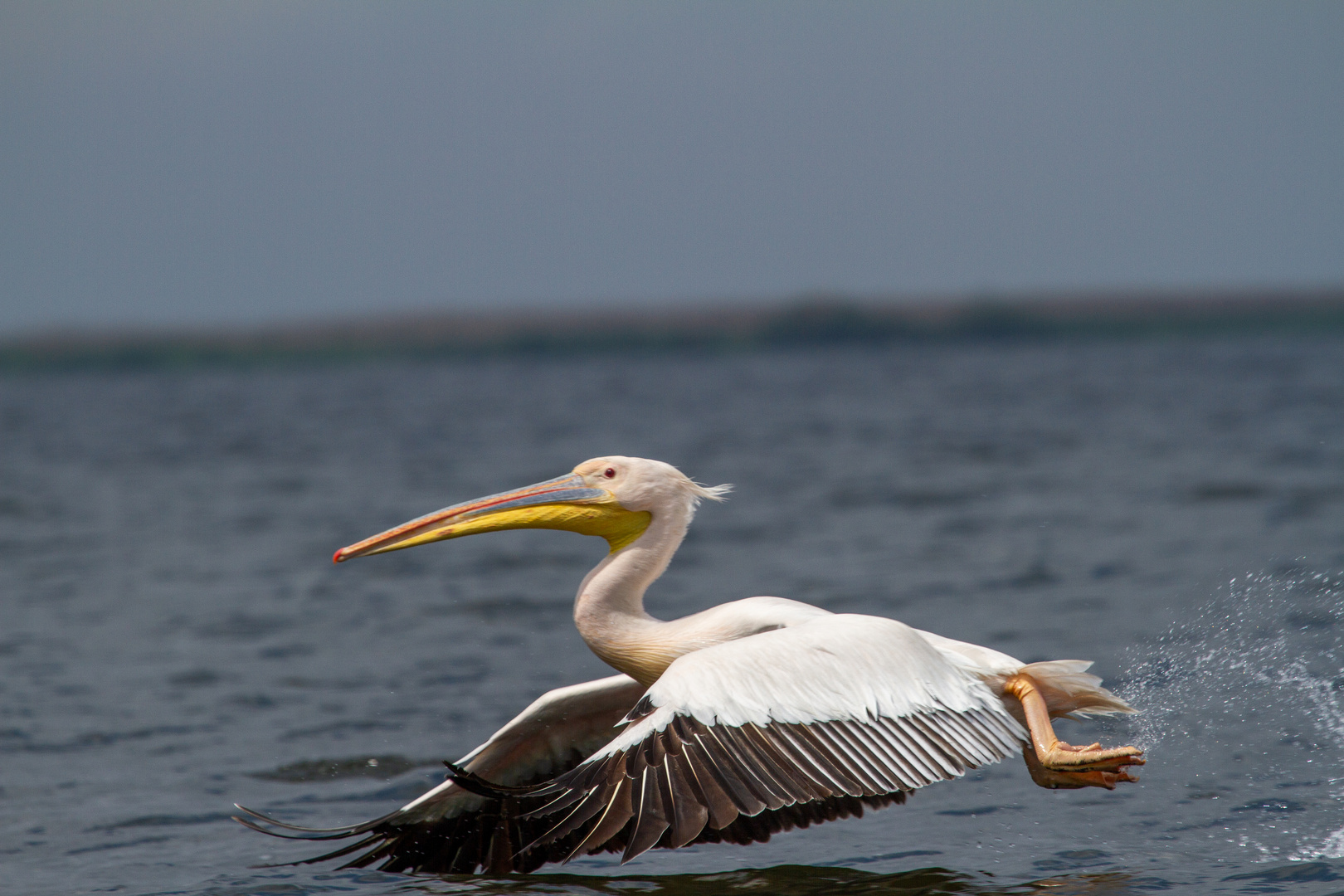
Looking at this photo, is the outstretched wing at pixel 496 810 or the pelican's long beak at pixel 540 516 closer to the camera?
the pelican's long beak at pixel 540 516

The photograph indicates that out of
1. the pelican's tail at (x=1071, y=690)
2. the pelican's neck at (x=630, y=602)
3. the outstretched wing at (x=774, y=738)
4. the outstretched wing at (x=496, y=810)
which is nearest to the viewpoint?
the outstretched wing at (x=774, y=738)

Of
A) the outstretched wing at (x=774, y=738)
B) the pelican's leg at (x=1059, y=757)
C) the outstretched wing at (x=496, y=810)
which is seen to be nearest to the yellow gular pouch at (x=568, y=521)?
the outstretched wing at (x=496, y=810)

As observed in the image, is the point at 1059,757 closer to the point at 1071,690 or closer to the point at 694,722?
the point at 1071,690

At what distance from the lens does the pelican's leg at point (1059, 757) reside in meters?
4.07

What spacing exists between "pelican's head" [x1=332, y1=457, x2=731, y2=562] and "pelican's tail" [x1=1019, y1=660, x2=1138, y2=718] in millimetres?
1226

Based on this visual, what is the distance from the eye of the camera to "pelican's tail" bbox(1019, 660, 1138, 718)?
4.47 m

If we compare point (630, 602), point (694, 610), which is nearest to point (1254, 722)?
point (630, 602)

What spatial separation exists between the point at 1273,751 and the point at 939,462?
13076 millimetres

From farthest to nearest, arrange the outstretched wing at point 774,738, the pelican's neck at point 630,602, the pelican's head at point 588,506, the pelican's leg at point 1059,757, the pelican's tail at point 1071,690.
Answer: the pelican's head at point 588,506 < the pelican's neck at point 630,602 < the pelican's tail at point 1071,690 < the pelican's leg at point 1059,757 < the outstretched wing at point 774,738

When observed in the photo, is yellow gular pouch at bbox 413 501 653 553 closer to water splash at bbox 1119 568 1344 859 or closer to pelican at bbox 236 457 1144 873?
pelican at bbox 236 457 1144 873

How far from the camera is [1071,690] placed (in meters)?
4.51

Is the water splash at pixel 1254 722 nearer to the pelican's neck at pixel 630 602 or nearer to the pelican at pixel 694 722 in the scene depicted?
the pelican at pixel 694 722

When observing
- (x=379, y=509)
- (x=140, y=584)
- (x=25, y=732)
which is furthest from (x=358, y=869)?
(x=379, y=509)

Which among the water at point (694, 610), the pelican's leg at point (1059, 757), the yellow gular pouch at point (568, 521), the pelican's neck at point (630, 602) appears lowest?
the water at point (694, 610)
